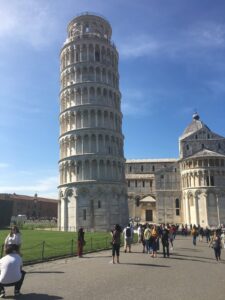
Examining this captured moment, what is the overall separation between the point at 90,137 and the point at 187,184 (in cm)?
2922

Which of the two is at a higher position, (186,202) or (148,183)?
(148,183)

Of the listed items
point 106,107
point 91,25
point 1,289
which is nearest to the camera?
point 1,289

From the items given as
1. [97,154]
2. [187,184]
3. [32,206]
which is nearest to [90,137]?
[97,154]

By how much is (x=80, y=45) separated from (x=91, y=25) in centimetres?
651

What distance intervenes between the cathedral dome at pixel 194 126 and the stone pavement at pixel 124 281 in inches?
2648

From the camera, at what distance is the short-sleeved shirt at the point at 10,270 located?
9.20 metres

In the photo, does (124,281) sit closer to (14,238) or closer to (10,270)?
(10,270)

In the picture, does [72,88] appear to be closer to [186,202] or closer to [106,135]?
[106,135]

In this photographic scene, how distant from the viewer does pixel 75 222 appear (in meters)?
51.4

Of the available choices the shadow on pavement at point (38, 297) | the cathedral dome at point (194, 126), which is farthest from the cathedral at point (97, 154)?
the shadow on pavement at point (38, 297)

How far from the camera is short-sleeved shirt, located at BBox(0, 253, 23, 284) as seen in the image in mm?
9203

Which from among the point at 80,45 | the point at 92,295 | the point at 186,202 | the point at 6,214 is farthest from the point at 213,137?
the point at 92,295

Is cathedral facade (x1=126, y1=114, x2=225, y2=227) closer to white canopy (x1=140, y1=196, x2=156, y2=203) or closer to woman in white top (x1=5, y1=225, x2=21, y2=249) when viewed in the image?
white canopy (x1=140, y1=196, x2=156, y2=203)

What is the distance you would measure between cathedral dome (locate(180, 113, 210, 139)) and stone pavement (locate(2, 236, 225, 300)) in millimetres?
67270
